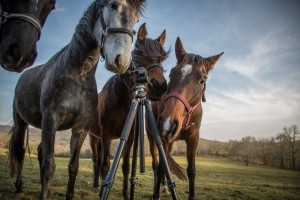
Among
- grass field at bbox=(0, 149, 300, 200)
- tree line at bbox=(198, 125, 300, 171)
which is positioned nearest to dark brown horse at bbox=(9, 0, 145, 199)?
grass field at bbox=(0, 149, 300, 200)

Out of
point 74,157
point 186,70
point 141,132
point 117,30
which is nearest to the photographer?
point 141,132

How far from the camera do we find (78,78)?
3439 millimetres

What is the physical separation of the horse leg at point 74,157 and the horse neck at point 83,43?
1.24 metres

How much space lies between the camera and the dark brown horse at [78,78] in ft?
8.79

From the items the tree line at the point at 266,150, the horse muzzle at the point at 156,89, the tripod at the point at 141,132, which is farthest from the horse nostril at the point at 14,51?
the tree line at the point at 266,150

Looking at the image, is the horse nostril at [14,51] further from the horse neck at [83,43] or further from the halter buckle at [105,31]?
the horse neck at [83,43]

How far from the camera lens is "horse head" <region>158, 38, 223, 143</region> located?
3.07 m

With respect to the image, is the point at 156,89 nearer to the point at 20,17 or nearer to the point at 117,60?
the point at 117,60

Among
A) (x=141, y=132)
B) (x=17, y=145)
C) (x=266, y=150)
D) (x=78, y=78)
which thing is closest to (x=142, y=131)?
(x=141, y=132)

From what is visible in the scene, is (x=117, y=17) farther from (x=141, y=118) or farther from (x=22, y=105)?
(x=22, y=105)

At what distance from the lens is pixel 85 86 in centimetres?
352

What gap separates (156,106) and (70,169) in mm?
2707

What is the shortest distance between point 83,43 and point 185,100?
1.93 metres

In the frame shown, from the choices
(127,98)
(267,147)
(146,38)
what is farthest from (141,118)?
(267,147)
